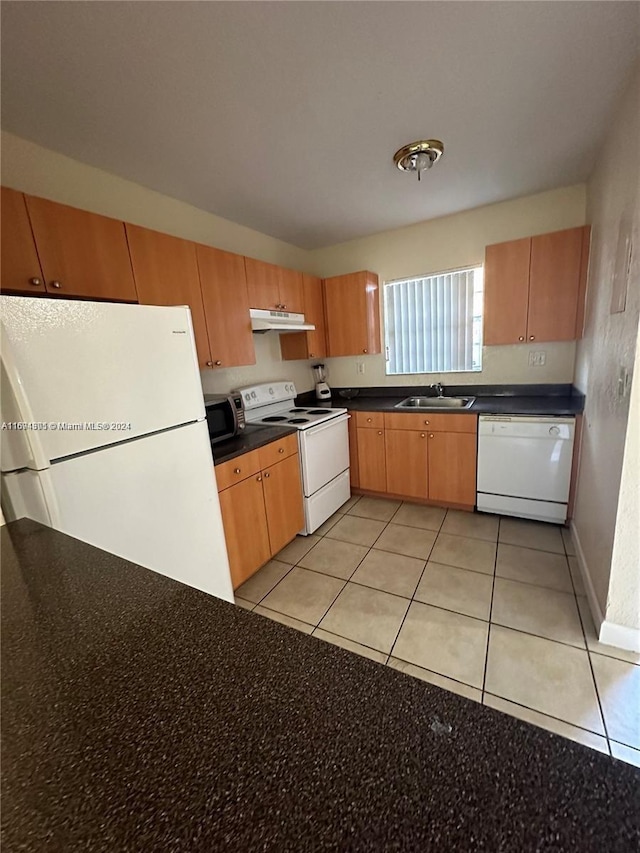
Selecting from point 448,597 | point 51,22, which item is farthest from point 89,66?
point 448,597

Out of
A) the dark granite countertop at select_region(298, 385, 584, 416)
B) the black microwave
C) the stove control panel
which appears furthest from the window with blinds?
the black microwave

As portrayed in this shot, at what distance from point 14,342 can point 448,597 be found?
2.23 m

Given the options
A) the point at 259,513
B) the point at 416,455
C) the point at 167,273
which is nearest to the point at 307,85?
the point at 167,273

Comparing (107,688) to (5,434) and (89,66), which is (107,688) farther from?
(89,66)

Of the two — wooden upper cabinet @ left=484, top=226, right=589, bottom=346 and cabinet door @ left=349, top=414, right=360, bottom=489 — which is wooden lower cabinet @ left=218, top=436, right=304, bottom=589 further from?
wooden upper cabinet @ left=484, top=226, right=589, bottom=346

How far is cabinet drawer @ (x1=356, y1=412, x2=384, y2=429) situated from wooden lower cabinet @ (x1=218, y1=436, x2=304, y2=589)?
84 centimetres

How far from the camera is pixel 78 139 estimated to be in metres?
1.61

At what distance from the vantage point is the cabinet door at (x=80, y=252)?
56.1 inches

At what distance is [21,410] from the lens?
101cm

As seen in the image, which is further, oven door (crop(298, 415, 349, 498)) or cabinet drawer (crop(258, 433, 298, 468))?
oven door (crop(298, 415, 349, 498))

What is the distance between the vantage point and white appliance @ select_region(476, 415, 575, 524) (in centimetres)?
236

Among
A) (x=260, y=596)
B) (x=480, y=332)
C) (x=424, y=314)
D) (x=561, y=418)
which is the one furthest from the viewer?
(x=424, y=314)

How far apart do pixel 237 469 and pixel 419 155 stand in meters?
2.06

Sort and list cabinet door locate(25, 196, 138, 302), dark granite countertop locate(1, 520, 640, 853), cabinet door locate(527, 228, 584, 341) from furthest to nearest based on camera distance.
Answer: cabinet door locate(527, 228, 584, 341) → cabinet door locate(25, 196, 138, 302) → dark granite countertop locate(1, 520, 640, 853)
